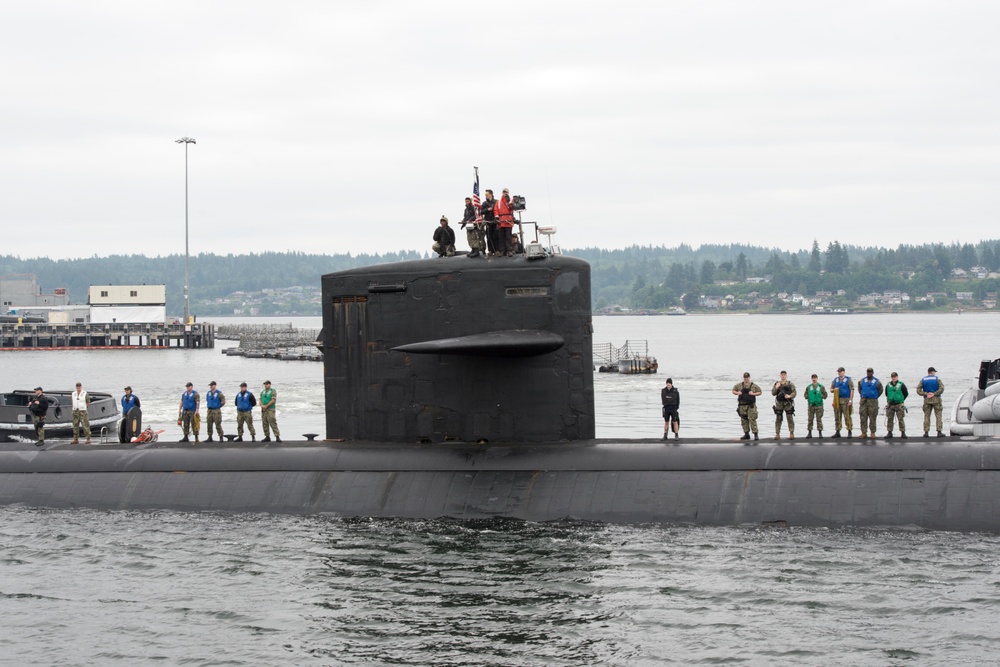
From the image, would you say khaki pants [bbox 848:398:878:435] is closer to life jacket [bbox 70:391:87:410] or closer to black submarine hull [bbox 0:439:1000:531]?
black submarine hull [bbox 0:439:1000:531]

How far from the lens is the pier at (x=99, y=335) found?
126m

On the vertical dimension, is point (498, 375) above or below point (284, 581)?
above

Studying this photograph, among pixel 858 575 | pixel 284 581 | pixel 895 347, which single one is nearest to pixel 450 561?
pixel 284 581

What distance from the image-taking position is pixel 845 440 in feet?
61.2

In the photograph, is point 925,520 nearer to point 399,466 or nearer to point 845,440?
point 845,440

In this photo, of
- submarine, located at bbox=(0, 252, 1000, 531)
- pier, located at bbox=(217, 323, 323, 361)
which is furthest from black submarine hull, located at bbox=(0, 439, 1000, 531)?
pier, located at bbox=(217, 323, 323, 361)

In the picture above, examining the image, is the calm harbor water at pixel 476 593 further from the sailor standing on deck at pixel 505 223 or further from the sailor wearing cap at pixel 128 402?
the sailor standing on deck at pixel 505 223

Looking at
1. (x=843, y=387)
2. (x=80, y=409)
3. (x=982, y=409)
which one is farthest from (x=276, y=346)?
(x=843, y=387)

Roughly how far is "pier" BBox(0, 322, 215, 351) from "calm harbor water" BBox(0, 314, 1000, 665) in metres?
109

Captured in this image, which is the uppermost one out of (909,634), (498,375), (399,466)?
(498,375)

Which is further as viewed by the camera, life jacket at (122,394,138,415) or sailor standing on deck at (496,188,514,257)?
life jacket at (122,394,138,415)

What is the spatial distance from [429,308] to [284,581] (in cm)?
472

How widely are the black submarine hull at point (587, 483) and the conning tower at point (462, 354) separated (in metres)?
0.39

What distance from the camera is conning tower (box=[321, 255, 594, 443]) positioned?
18.1 meters
